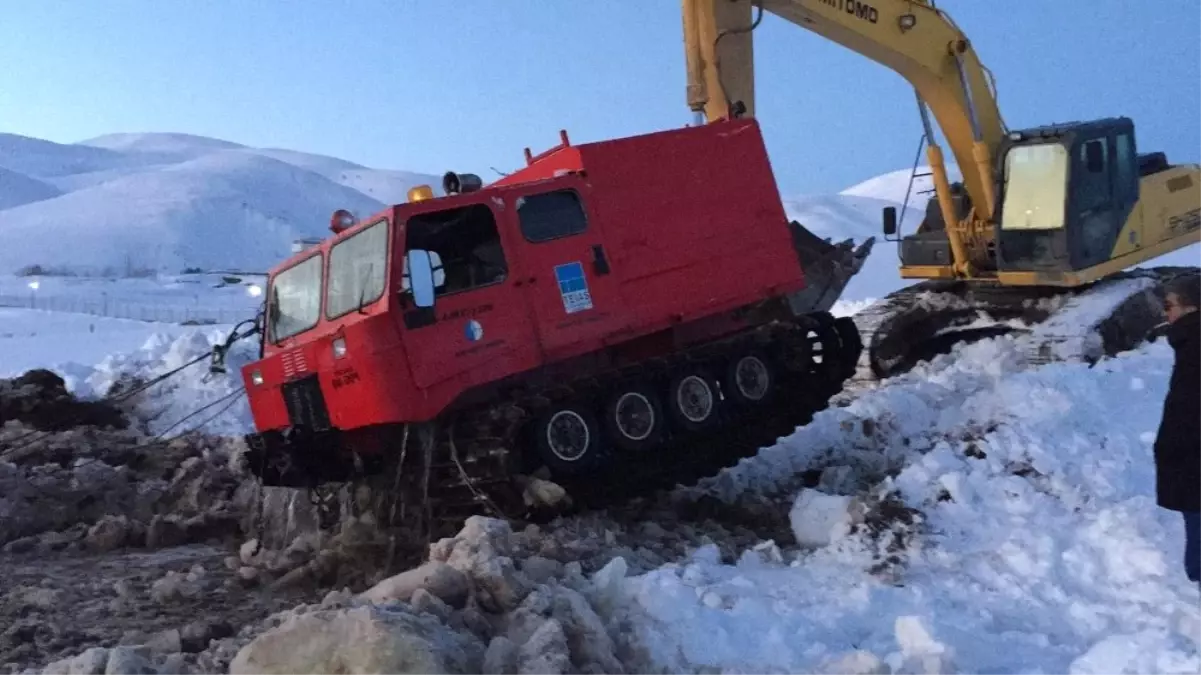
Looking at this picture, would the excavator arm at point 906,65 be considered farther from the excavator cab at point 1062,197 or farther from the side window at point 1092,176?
the side window at point 1092,176

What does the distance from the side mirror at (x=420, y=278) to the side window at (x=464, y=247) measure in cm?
45

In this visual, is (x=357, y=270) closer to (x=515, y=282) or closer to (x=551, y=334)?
(x=515, y=282)

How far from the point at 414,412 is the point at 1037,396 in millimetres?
4733

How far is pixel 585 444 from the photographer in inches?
269

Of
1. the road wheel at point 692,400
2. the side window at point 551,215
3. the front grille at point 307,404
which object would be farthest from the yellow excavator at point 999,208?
the front grille at point 307,404

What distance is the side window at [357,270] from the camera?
21.7 ft

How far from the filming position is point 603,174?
24.6 ft

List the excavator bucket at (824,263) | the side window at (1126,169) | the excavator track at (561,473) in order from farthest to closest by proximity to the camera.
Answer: the side window at (1126,169), the excavator bucket at (824,263), the excavator track at (561,473)

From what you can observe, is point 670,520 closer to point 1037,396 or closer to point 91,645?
point 1037,396

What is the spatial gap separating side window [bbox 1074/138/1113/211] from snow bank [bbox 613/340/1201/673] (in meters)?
3.55

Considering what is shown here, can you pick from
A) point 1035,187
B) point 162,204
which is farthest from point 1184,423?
point 162,204

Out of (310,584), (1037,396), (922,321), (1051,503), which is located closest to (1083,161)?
(922,321)

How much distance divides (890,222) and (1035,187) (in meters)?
1.85

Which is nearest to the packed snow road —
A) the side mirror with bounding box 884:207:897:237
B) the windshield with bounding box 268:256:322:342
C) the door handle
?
the windshield with bounding box 268:256:322:342
